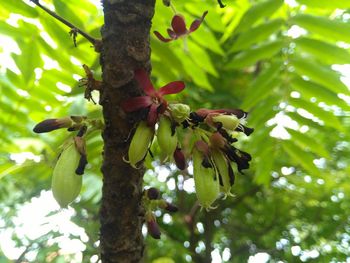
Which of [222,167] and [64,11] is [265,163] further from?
[222,167]

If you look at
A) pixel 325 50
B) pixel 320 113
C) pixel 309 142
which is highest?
pixel 325 50

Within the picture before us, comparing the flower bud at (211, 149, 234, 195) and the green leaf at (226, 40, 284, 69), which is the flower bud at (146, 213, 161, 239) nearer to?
the flower bud at (211, 149, 234, 195)

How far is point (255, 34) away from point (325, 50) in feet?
0.96

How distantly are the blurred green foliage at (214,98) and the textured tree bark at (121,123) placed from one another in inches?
13.8

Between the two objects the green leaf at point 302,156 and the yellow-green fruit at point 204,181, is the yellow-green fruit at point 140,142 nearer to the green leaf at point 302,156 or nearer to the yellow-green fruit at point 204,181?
the yellow-green fruit at point 204,181

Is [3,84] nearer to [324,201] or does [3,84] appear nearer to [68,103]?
[68,103]

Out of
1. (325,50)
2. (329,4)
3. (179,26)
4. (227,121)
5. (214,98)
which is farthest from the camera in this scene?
(214,98)

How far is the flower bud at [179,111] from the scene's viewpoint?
921 mm

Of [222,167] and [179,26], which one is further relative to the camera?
[179,26]

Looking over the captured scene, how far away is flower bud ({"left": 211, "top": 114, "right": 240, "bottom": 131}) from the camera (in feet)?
3.23

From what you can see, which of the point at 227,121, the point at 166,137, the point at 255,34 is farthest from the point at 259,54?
the point at 166,137

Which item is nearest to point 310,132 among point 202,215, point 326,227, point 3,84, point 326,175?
point 326,175

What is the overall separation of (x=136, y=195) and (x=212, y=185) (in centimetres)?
16

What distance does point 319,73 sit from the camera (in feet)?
6.31
